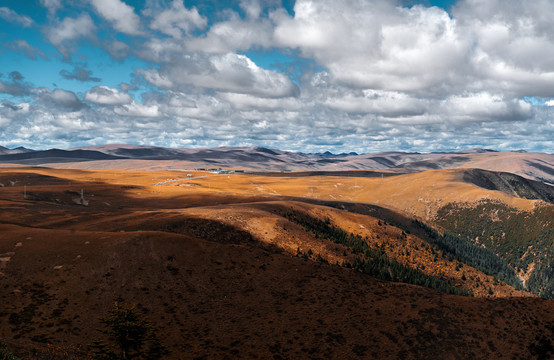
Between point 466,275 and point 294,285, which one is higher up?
point 294,285

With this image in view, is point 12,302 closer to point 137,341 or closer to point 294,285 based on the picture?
point 137,341

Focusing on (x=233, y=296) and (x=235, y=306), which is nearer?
(x=235, y=306)

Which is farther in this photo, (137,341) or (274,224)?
(274,224)

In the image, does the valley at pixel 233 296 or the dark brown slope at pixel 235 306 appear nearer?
the dark brown slope at pixel 235 306

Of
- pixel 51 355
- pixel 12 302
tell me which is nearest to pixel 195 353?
pixel 51 355

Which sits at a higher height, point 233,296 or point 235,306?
point 233,296

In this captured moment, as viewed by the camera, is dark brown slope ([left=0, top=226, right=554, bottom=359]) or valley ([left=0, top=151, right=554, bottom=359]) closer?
dark brown slope ([left=0, top=226, right=554, bottom=359])

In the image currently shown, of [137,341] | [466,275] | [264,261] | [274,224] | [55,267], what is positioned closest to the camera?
[137,341]

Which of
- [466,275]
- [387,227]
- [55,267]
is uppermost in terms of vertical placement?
[55,267]
